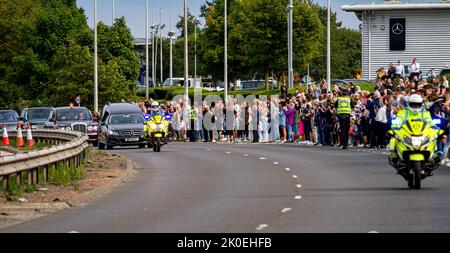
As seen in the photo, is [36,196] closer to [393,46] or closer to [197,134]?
[197,134]

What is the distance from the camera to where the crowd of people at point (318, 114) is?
128 ft

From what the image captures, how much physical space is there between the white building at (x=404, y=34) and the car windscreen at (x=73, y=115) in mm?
27091

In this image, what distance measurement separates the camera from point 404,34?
263ft

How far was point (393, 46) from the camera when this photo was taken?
80.2m

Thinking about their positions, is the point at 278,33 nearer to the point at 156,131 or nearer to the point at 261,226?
the point at 156,131

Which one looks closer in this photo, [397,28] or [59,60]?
[397,28]

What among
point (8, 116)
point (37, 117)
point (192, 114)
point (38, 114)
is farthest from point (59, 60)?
point (192, 114)

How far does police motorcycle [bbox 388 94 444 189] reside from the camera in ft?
75.0

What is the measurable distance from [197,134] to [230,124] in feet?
8.95

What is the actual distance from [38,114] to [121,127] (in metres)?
13.5

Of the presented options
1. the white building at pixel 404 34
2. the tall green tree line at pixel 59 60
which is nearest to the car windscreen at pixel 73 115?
the white building at pixel 404 34

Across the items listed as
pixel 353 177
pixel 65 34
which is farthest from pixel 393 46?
pixel 353 177

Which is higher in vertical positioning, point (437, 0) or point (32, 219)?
point (437, 0)

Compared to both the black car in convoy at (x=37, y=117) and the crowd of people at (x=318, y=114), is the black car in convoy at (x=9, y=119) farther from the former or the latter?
the crowd of people at (x=318, y=114)
